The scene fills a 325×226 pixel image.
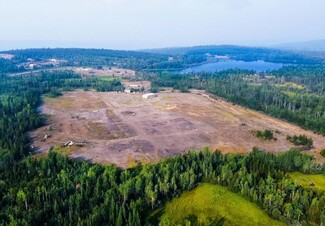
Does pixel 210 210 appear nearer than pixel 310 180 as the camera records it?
Yes

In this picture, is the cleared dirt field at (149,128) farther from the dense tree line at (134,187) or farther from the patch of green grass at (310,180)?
the patch of green grass at (310,180)

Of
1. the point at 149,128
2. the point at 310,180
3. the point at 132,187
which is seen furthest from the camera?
the point at 149,128

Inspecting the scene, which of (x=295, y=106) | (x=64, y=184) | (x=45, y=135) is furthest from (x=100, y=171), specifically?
(x=295, y=106)

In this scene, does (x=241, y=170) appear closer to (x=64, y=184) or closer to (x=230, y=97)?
(x=64, y=184)

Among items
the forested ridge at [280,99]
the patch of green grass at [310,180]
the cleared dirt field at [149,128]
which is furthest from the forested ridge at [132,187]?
the forested ridge at [280,99]

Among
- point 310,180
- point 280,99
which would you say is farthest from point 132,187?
point 280,99

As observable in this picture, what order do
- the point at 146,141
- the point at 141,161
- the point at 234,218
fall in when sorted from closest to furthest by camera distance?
the point at 234,218, the point at 141,161, the point at 146,141

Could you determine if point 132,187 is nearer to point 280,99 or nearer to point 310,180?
point 310,180
